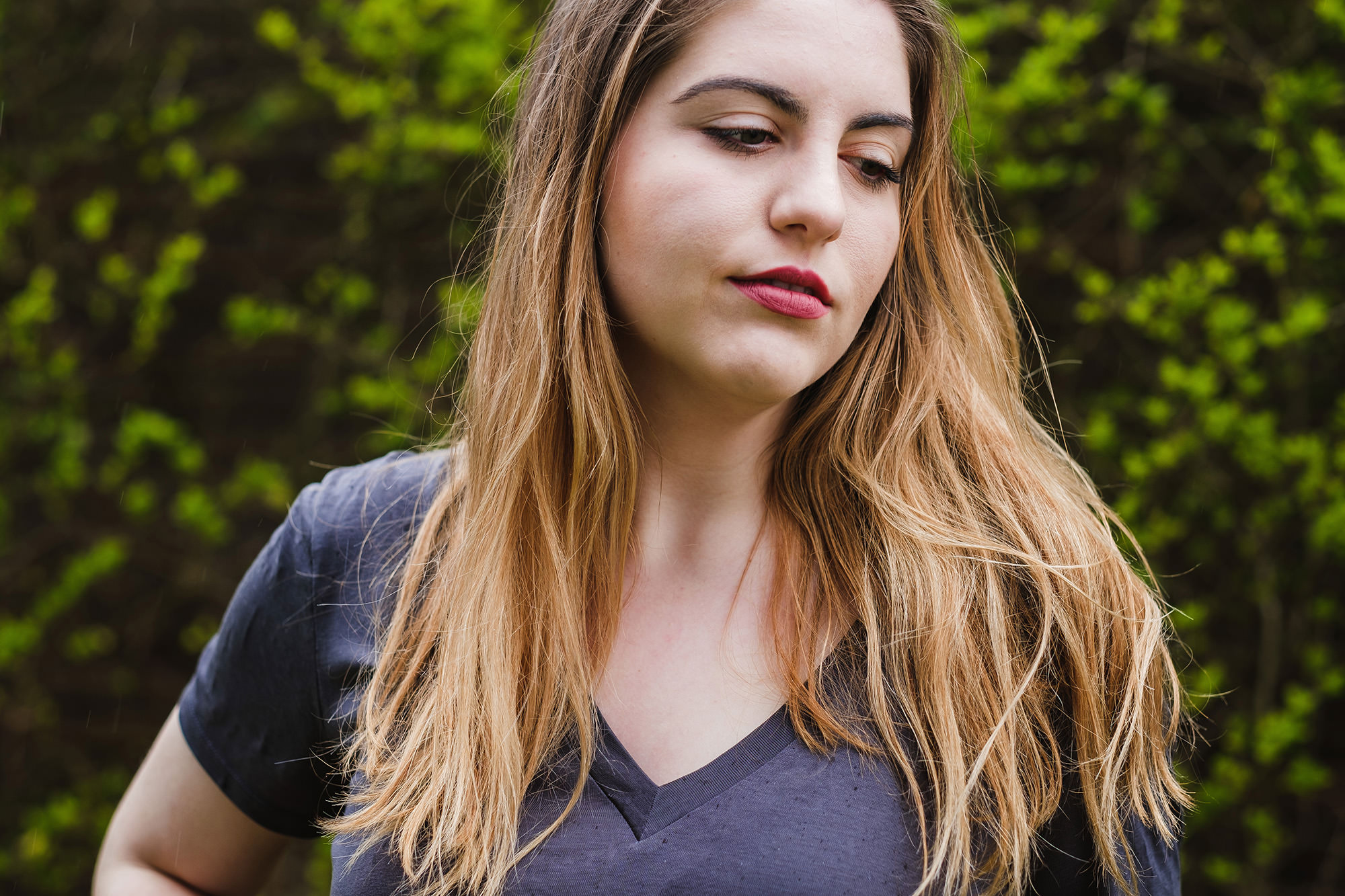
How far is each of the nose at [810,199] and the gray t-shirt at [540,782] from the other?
568 mm

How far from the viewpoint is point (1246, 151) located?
2516 millimetres

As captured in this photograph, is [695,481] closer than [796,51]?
No

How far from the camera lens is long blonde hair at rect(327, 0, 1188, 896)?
1.24 meters

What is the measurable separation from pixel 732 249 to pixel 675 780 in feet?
1.99

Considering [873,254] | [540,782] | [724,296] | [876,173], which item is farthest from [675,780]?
[876,173]

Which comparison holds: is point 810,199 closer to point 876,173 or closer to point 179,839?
point 876,173

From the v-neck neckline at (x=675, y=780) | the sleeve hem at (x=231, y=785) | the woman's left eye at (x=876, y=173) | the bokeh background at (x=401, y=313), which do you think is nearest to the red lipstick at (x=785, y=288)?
the woman's left eye at (x=876, y=173)

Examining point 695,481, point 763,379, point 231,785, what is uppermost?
point 763,379

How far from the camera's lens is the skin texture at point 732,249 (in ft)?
4.06

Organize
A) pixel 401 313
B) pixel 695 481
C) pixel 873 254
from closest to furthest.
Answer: pixel 873 254 < pixel 695 481 < pixel 401 313

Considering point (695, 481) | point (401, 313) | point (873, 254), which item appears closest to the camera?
point (873, 254)

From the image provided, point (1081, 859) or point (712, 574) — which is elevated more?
point (712, 574)

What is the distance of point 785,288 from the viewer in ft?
4.14

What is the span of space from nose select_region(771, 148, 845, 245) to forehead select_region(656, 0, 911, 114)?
0.21 ft
